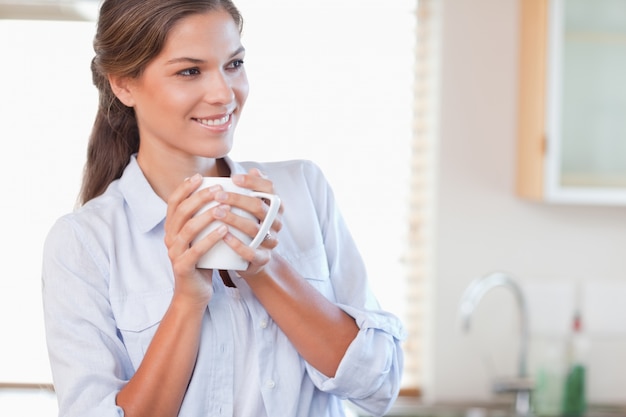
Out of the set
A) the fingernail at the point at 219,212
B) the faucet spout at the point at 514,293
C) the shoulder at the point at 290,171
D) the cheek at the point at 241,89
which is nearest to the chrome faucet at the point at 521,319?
the faucet spout at the point at 514,293

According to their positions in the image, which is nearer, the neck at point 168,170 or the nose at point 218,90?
the nose at point 218,90

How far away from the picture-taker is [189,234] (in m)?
1.06

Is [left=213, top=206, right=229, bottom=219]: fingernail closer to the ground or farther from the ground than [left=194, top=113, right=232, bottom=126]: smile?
closer to the ground

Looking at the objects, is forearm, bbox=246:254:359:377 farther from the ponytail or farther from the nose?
the ponytail

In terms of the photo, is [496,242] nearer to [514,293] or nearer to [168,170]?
[514,293]

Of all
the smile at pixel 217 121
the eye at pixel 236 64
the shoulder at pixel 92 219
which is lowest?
the shoulder at pixel 92 219

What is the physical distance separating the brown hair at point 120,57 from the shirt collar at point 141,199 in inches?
3.2

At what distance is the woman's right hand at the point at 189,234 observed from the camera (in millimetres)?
1054

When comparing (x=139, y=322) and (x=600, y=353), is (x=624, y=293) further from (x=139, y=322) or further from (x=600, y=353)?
(x=139, y=322)

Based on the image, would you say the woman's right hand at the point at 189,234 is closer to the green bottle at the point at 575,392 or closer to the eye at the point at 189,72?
the eye at the point at 189,72

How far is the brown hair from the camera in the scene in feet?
3.86

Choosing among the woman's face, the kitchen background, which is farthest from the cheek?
the kitchen background

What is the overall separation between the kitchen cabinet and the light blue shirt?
5.72ft

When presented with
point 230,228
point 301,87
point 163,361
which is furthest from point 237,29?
point 301,87
